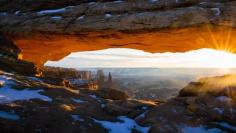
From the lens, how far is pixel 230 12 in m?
15.6

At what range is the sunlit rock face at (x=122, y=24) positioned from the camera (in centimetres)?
1617

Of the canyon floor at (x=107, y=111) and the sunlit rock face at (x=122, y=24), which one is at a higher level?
the sunlit rock face at (x=122, y=24)

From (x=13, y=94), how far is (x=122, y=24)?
6583mm

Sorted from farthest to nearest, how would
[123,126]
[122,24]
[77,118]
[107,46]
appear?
[107,46]
[122,24]
[123,126]
[77,118]

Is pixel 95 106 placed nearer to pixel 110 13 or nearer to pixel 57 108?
pixel 57 108

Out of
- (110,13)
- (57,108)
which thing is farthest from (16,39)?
(57,108)

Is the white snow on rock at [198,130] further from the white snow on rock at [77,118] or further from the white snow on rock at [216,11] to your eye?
the white snow on rock at [216,11]

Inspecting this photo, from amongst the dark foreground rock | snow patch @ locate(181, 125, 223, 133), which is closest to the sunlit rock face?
the dark foreground rock

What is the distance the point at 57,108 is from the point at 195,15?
772 centimetres

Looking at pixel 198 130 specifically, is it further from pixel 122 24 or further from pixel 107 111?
pixel 122 24

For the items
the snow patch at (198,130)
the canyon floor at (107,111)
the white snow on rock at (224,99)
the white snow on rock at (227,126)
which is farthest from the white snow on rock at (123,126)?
the white snow on rock at (224,99)

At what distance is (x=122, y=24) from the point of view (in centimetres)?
1744

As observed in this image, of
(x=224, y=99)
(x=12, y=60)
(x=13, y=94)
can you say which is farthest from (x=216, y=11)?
(x=12, y=60)

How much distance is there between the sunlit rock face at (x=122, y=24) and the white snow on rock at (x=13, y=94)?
5.20 metres
